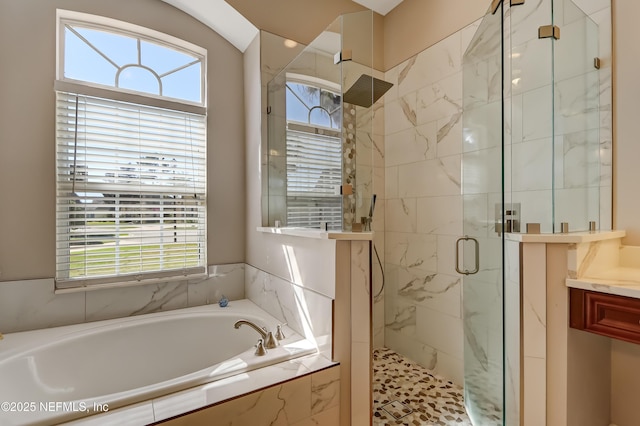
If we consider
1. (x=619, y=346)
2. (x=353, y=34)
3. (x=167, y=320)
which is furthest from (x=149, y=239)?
(x=619, y=346)

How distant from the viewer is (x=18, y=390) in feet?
4.91

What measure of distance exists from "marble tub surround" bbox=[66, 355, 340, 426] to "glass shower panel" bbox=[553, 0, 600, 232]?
1.33 m

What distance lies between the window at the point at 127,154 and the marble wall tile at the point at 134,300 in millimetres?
81

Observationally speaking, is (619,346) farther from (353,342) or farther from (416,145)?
(416,145)

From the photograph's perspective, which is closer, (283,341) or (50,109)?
(283,341)

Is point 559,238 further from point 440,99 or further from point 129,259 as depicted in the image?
point 129,259

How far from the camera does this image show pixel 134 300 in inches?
88.0

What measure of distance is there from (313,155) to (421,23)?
1.58 m

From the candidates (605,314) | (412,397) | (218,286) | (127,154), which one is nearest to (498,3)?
(605,314)

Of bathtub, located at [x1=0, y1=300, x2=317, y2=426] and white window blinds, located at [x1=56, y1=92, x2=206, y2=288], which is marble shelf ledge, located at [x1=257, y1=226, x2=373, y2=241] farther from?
white window blinds, located at [x1=56, y1=92, x2=206, y2=288]

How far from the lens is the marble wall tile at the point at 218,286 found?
246cm

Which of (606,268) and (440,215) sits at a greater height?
(440,215)

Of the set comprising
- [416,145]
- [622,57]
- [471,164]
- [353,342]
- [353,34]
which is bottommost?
[353,342]

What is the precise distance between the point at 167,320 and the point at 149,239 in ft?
2.04
